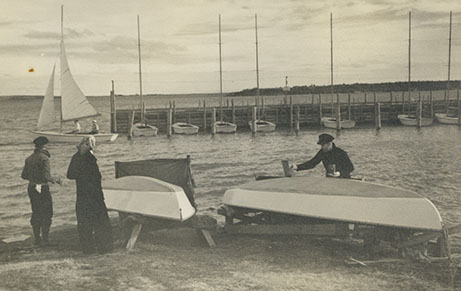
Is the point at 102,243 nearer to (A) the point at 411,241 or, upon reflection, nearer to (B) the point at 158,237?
(B) the point at 158,237

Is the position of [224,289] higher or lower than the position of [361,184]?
lower

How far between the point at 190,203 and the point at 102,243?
6.10ft

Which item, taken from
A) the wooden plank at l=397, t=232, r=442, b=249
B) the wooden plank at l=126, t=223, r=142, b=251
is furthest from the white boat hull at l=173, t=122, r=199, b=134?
the wooden plank at l=397, t=232, r=442, b=249

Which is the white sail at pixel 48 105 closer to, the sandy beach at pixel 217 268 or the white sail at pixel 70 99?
the white sail at pixel 70 99

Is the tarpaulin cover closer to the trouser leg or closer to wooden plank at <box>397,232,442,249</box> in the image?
the trouser leg

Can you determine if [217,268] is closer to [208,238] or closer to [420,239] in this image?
[208,238]

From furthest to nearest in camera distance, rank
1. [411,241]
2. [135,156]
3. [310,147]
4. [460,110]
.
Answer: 1. [460,110]
2. [310,147]
3. [135,156]
4. [411,241]

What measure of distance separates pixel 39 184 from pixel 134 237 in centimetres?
182

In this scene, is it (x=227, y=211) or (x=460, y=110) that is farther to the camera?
(x=460, y=110)

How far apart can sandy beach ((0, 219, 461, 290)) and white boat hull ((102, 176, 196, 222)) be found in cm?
52

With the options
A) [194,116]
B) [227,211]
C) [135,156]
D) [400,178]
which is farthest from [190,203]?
[194,116]

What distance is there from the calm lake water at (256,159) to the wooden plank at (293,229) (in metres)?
2.70

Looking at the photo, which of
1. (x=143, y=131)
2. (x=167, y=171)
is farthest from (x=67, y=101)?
(x=167, y=171)

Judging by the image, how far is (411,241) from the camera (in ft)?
24.7
